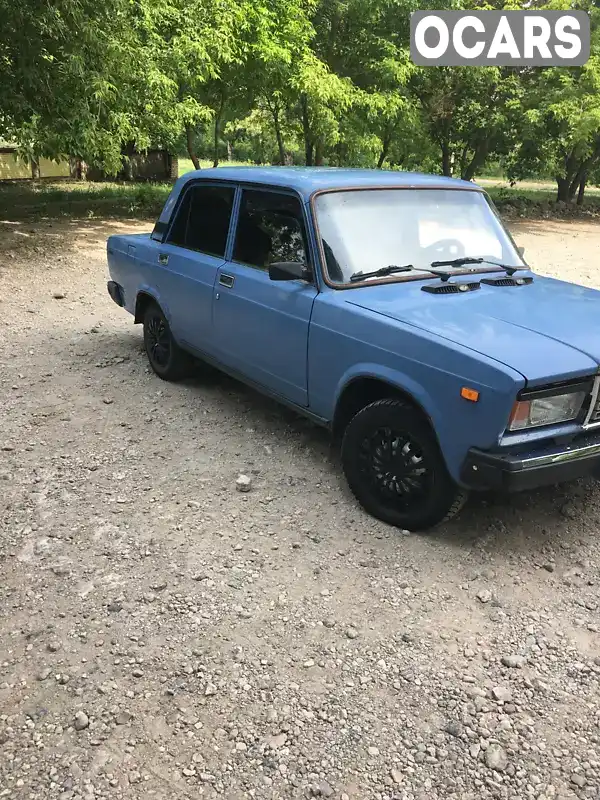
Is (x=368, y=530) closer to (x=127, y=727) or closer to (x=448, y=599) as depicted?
(x=448, y=599)

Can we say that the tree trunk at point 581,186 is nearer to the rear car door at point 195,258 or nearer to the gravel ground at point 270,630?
the rear car door at point 195,258

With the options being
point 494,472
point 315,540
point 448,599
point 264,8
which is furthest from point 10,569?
point 264,8

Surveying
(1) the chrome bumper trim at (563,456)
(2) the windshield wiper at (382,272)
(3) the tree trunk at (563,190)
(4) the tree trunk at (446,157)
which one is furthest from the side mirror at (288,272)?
(3) the tree trunk at (563,190)

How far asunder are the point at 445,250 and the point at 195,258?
1.86m

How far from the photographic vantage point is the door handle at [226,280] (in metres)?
4.48

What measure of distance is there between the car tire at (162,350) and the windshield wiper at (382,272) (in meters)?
2.13

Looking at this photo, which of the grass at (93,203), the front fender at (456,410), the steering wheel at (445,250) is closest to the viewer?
the front fender at (456,410)

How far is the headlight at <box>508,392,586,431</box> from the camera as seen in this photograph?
9.64ft

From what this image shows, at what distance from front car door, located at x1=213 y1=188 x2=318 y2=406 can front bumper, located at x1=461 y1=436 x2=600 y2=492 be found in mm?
1300

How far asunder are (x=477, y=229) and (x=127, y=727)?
11.3 ft

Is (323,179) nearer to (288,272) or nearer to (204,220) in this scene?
(288,272)

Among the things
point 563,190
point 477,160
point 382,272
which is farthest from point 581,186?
point 382,272

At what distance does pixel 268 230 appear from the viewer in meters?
4.29

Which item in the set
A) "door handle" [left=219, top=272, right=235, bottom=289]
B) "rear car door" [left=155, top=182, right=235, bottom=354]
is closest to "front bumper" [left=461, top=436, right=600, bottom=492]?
"door handle" [left=219, top=272, right=235, bottom=289]
